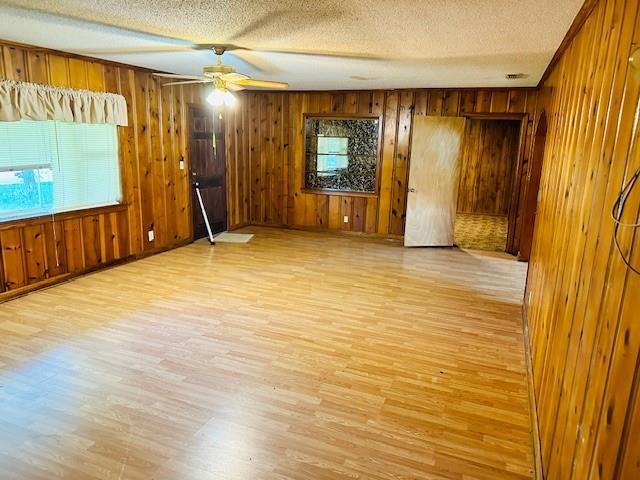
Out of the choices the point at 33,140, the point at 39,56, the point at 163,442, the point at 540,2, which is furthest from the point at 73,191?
the point at 540,2

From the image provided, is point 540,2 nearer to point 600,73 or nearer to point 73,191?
point 600,73

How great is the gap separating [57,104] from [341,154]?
415 cm

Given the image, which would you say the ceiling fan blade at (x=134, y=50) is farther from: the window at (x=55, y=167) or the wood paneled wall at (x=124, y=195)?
the window at (x=55, y=167)

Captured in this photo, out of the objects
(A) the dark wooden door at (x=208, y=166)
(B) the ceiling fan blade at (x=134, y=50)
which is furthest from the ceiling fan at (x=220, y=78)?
(A) the dark wooden door at (x=208, y=166)

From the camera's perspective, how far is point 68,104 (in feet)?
14.3

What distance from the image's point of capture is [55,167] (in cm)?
441

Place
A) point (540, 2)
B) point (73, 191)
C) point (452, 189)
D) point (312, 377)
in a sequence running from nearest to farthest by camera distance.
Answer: point (540, 2)
point (312, 377)
point (73, 191)
point (452, 189)

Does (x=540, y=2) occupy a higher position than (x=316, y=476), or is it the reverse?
(x=540, y=2)

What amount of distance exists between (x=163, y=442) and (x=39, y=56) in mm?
3860

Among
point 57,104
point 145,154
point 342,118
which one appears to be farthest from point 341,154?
point 57,104

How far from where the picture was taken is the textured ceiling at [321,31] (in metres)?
2.61

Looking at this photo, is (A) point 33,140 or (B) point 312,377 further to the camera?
(A) point 33,140

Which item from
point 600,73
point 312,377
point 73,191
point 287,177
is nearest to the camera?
point 600,73

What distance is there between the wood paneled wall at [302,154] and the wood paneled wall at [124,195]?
139 centimetres
